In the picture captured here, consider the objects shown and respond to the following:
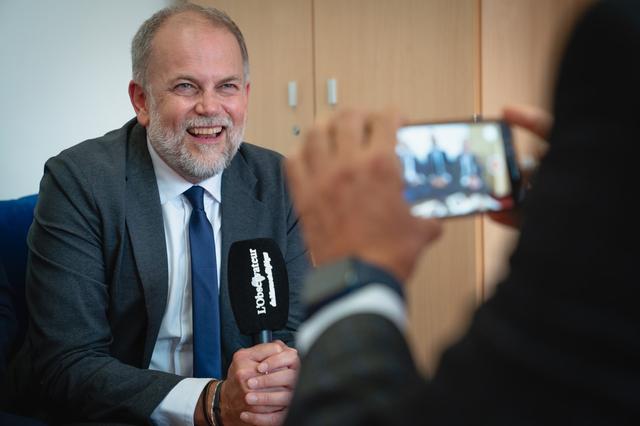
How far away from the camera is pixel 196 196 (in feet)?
5.51

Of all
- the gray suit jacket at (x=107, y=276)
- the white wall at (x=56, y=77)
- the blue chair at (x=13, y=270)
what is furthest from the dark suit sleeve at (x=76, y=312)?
the white wall at (x=56, y=77)

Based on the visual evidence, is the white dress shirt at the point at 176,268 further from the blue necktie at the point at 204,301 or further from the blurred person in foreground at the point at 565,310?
the blurred person in foreground at the point at 565,310

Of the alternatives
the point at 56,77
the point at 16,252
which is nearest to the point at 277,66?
the point at 56,77

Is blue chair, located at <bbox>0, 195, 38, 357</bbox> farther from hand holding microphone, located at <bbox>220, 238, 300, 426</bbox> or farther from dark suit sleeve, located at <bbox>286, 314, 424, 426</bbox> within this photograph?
dark suit sleeve, located at <bbox>286, 314, 424, 426</bbox>

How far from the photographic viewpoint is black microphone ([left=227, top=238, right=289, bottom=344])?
4.00 ft

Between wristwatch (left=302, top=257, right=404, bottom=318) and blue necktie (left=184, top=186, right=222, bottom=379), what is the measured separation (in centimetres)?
107

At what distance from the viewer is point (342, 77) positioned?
3.27 m

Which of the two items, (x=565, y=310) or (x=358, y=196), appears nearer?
(x=565, y=310)

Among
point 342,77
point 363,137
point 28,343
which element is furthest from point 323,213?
point 342,77

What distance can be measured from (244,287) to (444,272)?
1950 millimetres

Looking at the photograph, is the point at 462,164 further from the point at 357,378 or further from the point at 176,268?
the point at 176,268

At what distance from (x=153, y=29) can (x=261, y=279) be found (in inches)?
32.0

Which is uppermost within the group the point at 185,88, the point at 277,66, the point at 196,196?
the point at 277,66

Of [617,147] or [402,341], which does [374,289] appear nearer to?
[402,341]
